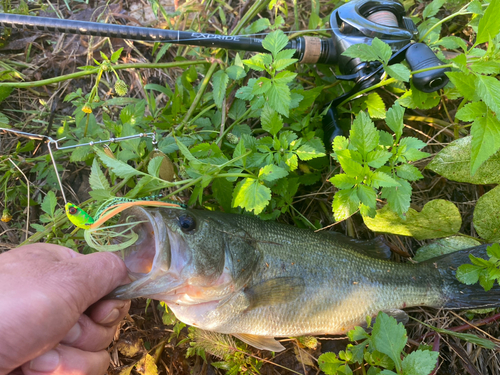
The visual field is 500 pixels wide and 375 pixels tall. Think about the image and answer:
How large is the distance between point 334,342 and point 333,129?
75.2 inches

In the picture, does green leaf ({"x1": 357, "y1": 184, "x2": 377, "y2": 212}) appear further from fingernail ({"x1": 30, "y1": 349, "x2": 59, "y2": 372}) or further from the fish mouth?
fingernail ({"x1": 30, "y1": 349, "x2": 59, "y2": 372})

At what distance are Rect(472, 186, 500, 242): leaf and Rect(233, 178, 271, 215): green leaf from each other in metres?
1.85

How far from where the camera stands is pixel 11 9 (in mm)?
3576

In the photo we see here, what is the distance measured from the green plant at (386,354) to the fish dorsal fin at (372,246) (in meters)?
0.67

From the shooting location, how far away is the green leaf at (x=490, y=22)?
5.55 feet

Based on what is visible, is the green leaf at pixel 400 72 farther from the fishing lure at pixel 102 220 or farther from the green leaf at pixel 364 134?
the fishing lure at pixel 102 220

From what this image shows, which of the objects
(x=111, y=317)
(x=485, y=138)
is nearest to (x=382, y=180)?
(x=485, y=138)

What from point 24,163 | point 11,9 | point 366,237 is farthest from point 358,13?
point 11,9

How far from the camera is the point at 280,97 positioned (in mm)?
1986

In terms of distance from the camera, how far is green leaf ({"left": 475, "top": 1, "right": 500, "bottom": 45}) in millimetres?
1692

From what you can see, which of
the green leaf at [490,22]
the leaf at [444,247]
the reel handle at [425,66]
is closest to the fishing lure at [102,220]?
the reel handle at [425,66]

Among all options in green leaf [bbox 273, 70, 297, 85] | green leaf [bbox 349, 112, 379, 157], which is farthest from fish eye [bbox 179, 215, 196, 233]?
green leaf [bbox 349, 112, 379, 157]

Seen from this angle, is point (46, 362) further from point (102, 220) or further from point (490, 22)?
point (490, 22)

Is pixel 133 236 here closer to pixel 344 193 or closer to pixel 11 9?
pixel 344 193
